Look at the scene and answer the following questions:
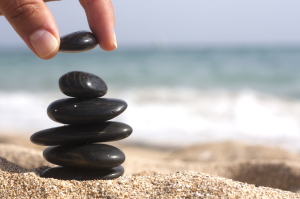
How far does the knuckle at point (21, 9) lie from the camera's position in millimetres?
1364

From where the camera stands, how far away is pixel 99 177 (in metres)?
1.77

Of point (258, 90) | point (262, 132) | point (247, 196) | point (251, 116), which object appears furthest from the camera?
point (258, 90)

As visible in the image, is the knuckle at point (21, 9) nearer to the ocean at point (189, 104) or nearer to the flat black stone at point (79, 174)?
the flat black stone at point (79, 174)

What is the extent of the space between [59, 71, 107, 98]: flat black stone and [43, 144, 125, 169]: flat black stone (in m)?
0.34

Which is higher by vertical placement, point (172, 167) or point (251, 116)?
point (251, 116)

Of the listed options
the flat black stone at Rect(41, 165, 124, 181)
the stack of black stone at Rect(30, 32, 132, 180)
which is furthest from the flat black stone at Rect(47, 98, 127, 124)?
the flat black stone at Rect(41, 165, 124, 181)

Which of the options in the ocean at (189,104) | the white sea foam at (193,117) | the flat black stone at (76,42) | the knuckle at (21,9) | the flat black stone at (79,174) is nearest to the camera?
the knuckle at (21,9)

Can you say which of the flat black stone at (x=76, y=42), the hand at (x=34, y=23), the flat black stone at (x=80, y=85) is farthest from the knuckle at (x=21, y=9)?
the flat black stone at (x=80, y=85)

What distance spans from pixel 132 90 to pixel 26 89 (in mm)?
4449

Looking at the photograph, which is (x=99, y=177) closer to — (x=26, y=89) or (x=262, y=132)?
(x=262, y=132)

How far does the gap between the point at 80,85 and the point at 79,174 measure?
1.85 feet

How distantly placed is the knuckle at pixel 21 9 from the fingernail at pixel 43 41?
92 mm

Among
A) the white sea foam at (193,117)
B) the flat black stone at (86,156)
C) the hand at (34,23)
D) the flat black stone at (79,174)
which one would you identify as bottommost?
the flat black stone at (79,174)

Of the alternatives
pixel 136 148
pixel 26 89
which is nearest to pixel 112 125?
pixel 136 148
